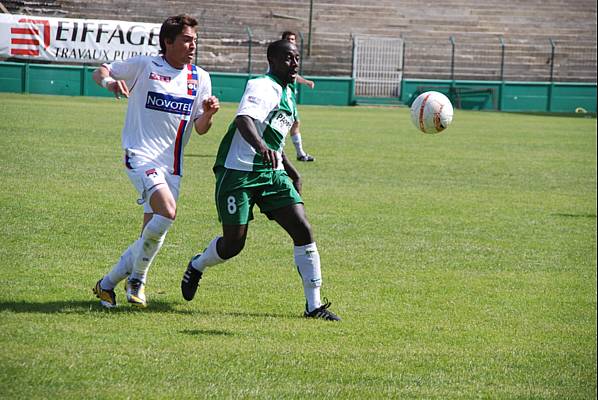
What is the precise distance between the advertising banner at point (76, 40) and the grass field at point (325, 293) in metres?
20.1

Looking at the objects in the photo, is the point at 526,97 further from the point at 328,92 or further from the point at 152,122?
the point at 152,122

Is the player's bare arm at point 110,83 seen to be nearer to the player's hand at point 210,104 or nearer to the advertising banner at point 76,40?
the player's hand at point 210,104

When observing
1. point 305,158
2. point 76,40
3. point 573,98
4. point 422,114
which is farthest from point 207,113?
point 573,98

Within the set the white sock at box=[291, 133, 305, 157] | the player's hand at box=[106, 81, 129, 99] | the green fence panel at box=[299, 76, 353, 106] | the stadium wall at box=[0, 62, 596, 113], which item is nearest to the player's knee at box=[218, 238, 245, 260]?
the player's hand at box=[106, 81, 129, 99]

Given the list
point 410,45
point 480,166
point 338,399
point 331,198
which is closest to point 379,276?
point 338,399

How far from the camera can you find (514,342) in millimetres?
6922

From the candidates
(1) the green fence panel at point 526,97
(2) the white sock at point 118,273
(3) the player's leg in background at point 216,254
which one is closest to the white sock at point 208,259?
(3) the player's leg in background at point 216,254

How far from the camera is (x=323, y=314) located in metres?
7.34

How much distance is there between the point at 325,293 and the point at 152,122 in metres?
2.12

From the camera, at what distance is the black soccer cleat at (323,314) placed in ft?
23.9

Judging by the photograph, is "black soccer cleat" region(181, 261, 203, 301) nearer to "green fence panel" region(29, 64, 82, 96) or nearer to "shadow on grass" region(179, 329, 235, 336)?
"shadow on grass" region(179, 329, 235, 336)

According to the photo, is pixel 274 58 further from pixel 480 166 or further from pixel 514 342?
pixel 480 166

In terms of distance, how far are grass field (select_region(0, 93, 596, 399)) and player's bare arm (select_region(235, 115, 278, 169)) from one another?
1.20 meters

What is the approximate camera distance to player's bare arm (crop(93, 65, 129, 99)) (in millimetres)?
7234
